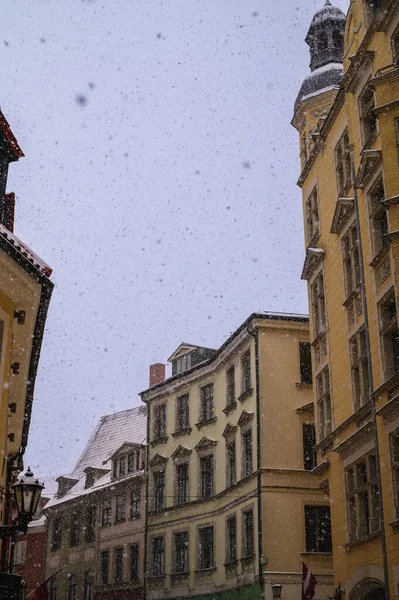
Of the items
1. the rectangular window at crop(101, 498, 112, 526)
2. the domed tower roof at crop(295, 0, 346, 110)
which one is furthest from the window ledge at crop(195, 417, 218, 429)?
the domed tower roof at crop(295, 0, 346, 110)

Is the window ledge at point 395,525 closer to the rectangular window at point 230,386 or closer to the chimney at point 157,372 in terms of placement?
the rectangular window at point 230,386

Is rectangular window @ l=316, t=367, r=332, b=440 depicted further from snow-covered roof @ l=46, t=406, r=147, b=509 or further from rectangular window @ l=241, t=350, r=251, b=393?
snow-covered roof @ l=46, t=406, r=147, b=509

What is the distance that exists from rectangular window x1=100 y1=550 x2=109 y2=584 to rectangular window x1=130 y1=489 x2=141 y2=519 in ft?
10.8

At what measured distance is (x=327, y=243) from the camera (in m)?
25.9

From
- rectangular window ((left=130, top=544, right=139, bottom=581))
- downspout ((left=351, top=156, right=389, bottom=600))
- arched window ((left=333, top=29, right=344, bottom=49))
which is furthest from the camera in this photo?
rectangular window ((left=130, top=544, right=139, bottom=581))

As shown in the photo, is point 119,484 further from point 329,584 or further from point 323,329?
point 323,329

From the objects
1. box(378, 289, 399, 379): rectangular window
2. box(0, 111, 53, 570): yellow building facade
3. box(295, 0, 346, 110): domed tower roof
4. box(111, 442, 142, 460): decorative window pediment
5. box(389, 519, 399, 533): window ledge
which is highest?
box(295, 0, 346, 110): domed tower roof

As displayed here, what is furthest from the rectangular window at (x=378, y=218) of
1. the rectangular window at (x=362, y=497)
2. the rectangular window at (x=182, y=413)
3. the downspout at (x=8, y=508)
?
the rectangular window at (x=182, y=413)

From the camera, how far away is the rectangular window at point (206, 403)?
39844mm

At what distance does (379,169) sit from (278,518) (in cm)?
1632

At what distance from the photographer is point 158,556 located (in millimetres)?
41156

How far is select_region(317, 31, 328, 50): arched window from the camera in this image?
1252 inches

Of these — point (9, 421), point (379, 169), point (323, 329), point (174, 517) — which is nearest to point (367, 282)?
point (379, 169)

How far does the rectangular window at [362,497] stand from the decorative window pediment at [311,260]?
7066mm
